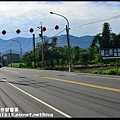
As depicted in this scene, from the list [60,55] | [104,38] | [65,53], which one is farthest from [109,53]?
[104,38]

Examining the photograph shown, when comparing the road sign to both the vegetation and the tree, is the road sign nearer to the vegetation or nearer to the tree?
the vegetation

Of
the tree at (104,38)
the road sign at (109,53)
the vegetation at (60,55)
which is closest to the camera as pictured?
the road sign at (109,53)

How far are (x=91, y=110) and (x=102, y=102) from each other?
5.51 ft

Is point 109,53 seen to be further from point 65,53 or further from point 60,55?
point 65,53

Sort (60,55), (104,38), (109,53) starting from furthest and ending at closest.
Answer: (104,38) → (60,55) → (109,53)

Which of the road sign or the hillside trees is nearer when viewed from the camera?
the road sign

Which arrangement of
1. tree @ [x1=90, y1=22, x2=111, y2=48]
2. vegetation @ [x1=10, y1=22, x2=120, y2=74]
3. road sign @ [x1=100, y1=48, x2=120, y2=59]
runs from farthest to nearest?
tree @ [x1=90, y1=22, x2=111, y2=48]
vegetation @ [x1=10, y1=22, x2=120, y2=74]
road sign @ [x1=100, y1=48, x2=120, y2=59]

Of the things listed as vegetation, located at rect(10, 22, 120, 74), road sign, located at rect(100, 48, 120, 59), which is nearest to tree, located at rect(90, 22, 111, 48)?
vegetation, located at rect(10, 22, 120, 74)

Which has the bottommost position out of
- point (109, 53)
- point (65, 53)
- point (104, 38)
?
point (109, 53)

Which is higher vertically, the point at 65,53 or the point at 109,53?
the point at 65,53

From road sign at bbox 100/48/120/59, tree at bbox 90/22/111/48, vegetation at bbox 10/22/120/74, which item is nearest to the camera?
road sign at bbox 100/48/120/59

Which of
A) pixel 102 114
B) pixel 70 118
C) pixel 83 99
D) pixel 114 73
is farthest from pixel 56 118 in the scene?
pixel 114 73

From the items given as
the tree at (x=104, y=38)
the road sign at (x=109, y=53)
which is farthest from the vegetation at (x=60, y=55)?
the road sign at (x=109, y=53)

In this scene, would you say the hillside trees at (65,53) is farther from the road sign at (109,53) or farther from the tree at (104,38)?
the road sign at (109,53)
